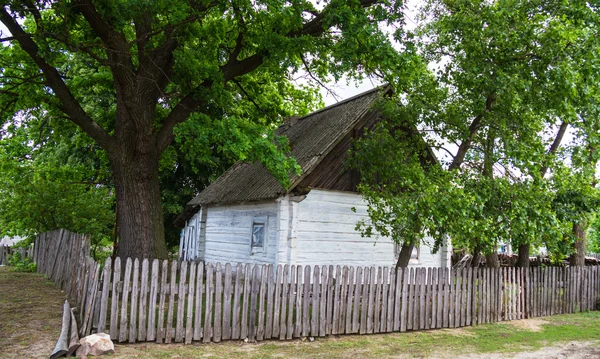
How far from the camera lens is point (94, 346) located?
6.97 meters

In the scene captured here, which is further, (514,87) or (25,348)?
(514,87)

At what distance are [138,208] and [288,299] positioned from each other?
4644mm

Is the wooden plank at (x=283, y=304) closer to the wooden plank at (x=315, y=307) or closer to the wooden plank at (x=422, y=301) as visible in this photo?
the wooden plank at (x=315, y=307)

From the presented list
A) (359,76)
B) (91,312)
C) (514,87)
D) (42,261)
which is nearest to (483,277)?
(514,87)

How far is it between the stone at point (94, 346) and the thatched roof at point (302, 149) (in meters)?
6.56

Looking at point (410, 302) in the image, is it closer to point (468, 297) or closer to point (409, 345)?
point (409, 345)

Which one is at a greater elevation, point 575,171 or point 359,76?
point 359,76

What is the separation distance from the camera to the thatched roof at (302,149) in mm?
13336

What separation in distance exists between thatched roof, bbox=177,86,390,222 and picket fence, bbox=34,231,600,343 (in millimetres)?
3982

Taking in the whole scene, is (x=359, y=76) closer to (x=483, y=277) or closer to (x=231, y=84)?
(x=231, y=84)

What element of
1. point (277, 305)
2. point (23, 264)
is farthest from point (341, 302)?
point (23, 264)

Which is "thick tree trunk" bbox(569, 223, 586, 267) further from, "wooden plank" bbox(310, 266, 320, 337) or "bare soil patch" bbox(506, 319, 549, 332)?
"wooden plank" bbox(310, 266, 320, 337)

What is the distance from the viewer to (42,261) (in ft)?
62.0

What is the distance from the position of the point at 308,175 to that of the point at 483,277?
545 cm
